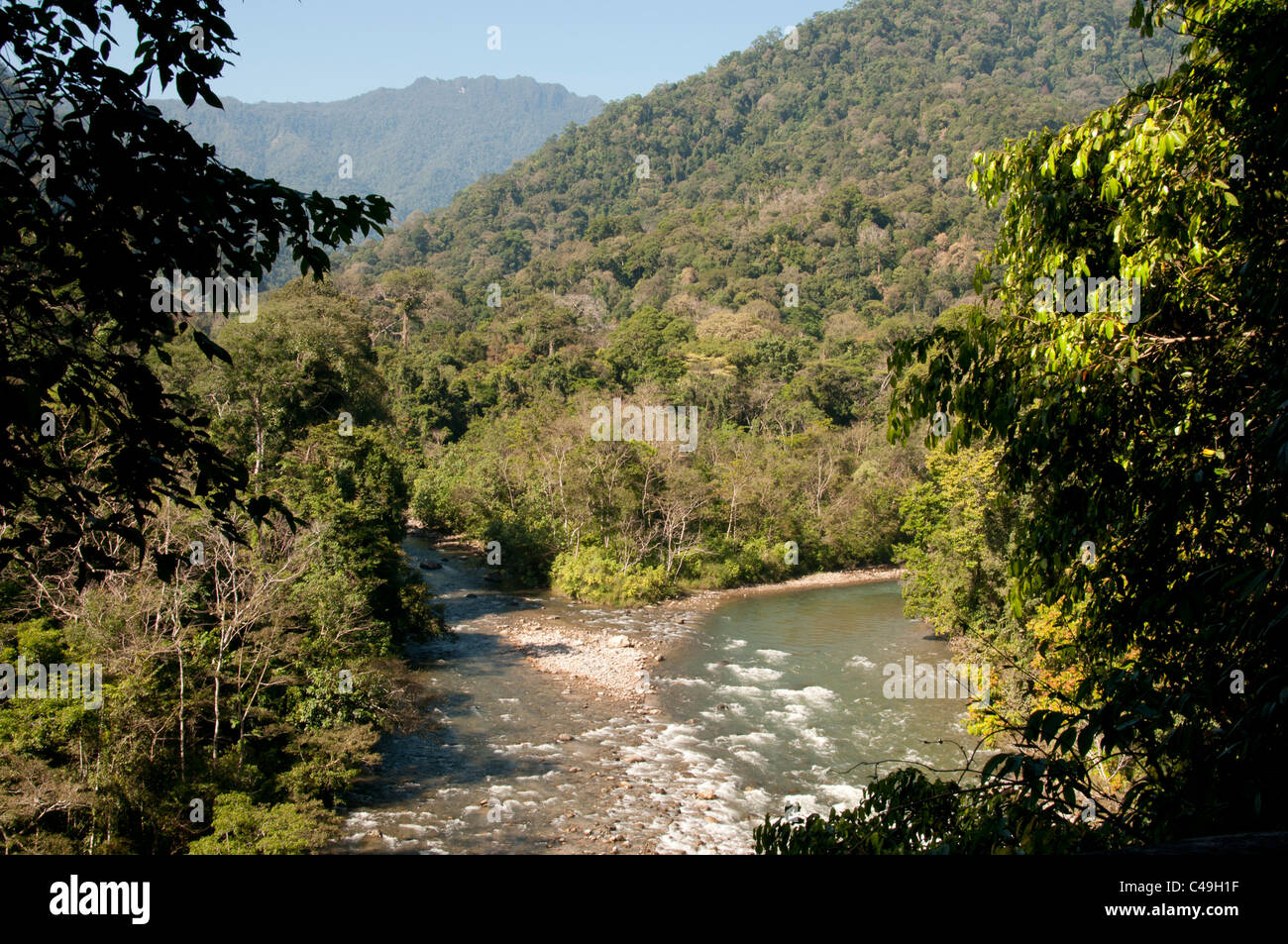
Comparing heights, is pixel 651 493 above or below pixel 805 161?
below

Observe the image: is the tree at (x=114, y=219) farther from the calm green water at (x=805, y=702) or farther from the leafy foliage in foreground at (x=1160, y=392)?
the calm green water at (x=805, y=702)

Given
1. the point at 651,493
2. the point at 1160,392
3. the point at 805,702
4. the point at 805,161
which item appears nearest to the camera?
the point at 1160,392

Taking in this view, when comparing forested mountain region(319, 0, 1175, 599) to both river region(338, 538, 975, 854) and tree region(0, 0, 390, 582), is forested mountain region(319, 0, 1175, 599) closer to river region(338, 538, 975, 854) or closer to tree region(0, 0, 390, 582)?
tree region(0, 0, 390, 582)

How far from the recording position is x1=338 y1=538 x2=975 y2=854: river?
38.4ft

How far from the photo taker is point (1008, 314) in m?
3.62

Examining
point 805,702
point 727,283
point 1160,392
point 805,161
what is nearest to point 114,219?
point 1160,392

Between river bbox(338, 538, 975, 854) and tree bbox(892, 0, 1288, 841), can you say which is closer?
tree bbox(892, 0, 1288, 841)

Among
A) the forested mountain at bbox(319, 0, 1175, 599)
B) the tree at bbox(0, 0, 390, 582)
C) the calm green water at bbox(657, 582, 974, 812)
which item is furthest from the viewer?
the forested mountain at bbox(319, 0, 1175, 599)

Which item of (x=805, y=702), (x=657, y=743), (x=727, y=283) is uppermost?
(x=727, y=283)

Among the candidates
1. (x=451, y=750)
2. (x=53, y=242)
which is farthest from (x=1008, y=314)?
(x=451, y=750)

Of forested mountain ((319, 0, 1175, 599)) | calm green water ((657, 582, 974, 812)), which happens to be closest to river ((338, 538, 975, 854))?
calm green water ((657, 582, 974, 812))

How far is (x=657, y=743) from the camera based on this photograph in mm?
15250

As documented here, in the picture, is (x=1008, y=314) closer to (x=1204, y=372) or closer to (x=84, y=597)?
(x=1204, y=372)

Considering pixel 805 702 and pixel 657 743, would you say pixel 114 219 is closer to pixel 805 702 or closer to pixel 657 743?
pixel 657 743
